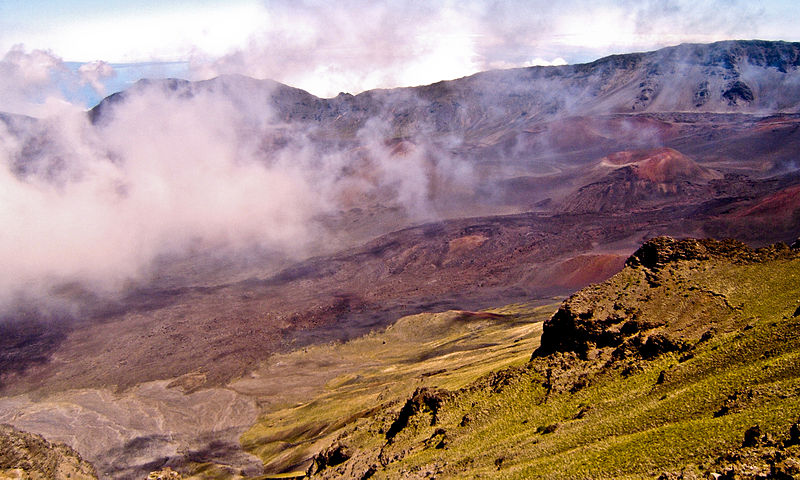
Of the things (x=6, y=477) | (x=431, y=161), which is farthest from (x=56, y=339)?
(x=431, y=161)

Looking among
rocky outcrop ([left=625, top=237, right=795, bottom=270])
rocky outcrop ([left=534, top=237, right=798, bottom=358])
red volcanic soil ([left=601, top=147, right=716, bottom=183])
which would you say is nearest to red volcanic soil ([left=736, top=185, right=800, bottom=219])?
red volcanic soil ([left=601, top=147, right=716, bottom=183])

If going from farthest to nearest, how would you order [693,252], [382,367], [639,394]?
[382,367] < [693,252] < [639,394]

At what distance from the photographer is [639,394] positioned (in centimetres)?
1855

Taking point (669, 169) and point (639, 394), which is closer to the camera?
point (639, 394)

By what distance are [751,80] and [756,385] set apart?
224 m

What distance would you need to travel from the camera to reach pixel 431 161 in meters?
157

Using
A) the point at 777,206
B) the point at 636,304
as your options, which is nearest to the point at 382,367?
the point at 636,304

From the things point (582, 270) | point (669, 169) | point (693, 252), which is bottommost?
→ point (582, 270)

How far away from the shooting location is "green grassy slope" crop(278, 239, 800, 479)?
14125 mm

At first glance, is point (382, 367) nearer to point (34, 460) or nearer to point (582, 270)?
point (34, 460)

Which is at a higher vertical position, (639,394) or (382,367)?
(639,394)

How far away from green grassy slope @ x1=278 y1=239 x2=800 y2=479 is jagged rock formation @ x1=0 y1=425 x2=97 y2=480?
14.9m

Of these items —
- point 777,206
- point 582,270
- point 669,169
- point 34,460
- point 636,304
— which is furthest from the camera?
point 669,169

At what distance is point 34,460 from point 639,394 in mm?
30979
